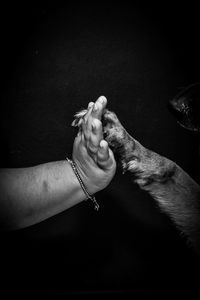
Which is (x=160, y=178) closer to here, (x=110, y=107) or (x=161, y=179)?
(x=161, y=179)

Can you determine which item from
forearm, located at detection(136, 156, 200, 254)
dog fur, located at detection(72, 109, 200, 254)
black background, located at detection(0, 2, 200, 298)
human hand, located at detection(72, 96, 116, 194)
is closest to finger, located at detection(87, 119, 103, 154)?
human hand, located at detection(72, 96, 116, 194)

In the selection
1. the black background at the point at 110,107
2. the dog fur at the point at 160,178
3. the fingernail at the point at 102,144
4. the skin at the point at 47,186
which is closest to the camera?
the fingernail at the point at 102,144

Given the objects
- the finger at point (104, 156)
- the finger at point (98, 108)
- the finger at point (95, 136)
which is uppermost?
the finger at point (98, 108)

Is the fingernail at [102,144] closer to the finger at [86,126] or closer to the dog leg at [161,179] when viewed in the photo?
the finger at [86,126]

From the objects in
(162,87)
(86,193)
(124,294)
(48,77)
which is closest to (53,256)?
(124,294)

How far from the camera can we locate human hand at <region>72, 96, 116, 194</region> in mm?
1192

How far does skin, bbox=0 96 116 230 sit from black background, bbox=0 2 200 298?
76cm

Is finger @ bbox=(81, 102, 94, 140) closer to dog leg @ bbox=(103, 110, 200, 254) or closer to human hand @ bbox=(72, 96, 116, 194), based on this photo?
human hand @ bbox=(72, 96, 116, 194)

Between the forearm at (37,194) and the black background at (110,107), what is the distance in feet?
2.55

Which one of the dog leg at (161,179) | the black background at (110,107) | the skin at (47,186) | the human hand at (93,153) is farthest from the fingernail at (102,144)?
the black background at (110,107)

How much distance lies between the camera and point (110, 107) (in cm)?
210

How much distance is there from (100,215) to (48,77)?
4.24 ft

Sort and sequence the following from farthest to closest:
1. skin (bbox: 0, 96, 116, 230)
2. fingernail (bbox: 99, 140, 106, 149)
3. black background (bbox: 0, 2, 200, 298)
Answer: black background (bbox: 0, 2, 200, 298) < skin (bbox: 0, 96, 116, 230) < fingernail (bbox: 99, 140, 106, 149)

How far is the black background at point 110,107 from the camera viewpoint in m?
1.91
